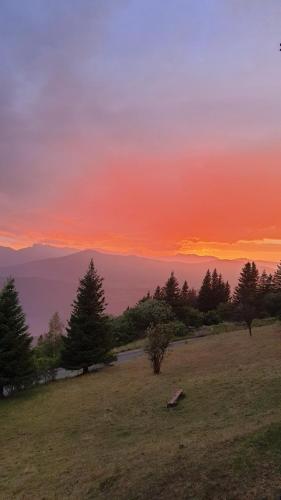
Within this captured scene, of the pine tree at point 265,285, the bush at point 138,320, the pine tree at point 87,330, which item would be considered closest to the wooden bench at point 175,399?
the pine tree at point 87,330

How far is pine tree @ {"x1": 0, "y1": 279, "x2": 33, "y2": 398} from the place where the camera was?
31875mm

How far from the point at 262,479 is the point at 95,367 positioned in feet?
113

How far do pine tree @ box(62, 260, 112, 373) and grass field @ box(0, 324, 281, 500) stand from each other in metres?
5.58

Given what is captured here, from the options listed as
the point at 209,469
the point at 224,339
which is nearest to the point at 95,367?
the point at 224,339

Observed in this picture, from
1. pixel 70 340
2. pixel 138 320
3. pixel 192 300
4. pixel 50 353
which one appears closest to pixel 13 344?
pixel 70 340

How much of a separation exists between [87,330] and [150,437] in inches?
942

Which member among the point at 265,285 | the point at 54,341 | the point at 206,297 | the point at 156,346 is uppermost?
the point at 265,285

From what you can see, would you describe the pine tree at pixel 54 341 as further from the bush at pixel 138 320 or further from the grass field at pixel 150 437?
the grass field at pixel 150 437

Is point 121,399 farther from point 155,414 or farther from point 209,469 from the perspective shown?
point 209,469

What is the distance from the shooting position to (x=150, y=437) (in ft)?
51.7

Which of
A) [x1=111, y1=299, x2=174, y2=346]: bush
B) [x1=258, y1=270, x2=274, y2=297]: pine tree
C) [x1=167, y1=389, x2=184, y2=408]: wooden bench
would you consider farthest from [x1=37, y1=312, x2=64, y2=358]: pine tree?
[x1=258, y1=270, x2=274, y2=297]: pine tree

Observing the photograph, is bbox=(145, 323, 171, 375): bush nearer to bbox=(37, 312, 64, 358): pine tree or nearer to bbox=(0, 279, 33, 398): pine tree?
bbox=(0, 279, 33, 398): pine tree

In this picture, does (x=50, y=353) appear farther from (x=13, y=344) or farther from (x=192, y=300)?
(x=192, y=300)

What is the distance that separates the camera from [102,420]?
2038cm
